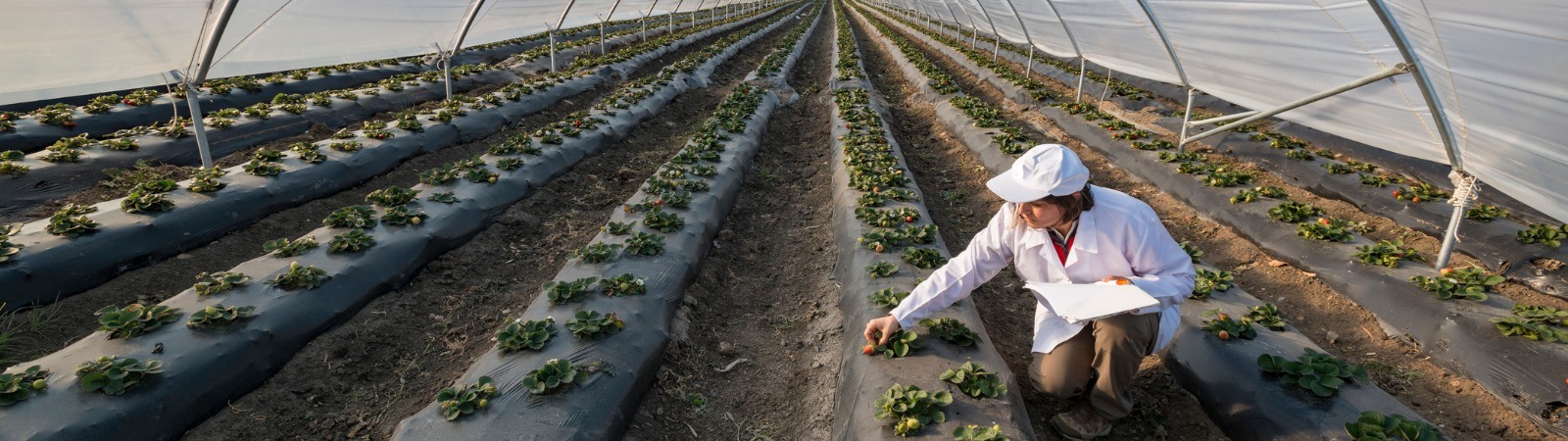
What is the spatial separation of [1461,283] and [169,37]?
13239 millimetres

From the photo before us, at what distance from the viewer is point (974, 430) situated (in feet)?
11.1

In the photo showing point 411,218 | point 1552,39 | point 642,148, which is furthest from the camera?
point 642,148

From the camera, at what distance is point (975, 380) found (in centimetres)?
381

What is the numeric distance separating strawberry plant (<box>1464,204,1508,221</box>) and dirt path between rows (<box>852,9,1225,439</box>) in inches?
158

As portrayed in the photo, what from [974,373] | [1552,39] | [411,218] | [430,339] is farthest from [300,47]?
[1552,39]

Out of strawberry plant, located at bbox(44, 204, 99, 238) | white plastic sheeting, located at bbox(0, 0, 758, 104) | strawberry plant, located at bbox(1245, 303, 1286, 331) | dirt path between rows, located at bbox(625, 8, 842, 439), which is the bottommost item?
dirt path between rows, located at bbox(625, 8, 842, 439)

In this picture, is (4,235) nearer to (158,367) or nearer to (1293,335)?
(158,367)

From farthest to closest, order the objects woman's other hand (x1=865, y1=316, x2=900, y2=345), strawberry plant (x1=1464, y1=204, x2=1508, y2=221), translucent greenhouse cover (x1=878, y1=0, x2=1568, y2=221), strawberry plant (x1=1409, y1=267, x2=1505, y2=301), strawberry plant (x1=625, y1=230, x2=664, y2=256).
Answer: strawberry plant (x1=1464, y1=204, x2=1508, y2=221) < strawberry plant (x1=625, y1=230, x2=664, y2=256) < strawberry plant (x1=1409, y1=267, x2=1505, y2=301) < translucent greenhouse cover (x1=878, y1=0, x2=1568, y2=221) < woman's other hand (x1=865, y1=316, x2=900, y2=345)

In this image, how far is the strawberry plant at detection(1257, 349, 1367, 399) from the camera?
384 cm

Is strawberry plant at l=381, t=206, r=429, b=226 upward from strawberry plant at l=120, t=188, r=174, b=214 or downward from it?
downward

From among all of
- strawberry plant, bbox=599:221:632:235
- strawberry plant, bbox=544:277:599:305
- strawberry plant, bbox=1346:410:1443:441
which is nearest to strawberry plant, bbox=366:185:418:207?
strawberry plant, bbox=599:221:632:235

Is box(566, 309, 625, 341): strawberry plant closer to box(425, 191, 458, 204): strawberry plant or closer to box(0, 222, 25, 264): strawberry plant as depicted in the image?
box(425, 191, 458, 204): strawberry plant

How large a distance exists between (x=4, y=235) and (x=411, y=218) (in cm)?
287

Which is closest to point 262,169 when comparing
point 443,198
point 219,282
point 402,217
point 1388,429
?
point 443,198
